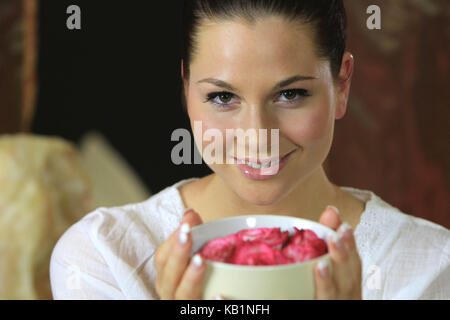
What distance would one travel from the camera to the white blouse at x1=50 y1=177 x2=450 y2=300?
688mm

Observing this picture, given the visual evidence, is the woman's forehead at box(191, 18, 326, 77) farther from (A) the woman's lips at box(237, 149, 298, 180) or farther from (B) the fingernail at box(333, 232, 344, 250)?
(B) the fingernail at box(333, 232, 344, 250)

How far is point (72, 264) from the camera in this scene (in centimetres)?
70

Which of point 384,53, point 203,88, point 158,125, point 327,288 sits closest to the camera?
point 327,288

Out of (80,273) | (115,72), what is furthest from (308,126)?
(115,72)

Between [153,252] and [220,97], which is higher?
[220,97]

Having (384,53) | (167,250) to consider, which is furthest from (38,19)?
(167,250)

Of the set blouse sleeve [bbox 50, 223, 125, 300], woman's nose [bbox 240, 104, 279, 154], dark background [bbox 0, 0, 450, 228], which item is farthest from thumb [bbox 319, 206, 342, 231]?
dark background [bbox 0, 0, 450, 228]

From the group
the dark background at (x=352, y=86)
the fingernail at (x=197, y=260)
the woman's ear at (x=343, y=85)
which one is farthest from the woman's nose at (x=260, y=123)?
the dark background at (x=352, y=86)

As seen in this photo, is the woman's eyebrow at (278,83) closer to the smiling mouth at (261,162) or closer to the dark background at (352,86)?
the smiling mouth at (261,162)

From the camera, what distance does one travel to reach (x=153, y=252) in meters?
0.72

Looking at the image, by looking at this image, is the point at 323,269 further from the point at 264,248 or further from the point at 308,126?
the point at 308,126

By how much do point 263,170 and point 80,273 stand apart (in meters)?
0.24
